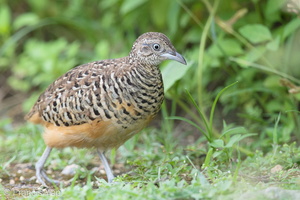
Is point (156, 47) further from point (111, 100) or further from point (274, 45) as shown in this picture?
point (274, 45)

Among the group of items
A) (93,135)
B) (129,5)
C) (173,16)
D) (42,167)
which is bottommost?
(42,167)

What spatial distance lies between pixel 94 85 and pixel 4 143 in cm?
194

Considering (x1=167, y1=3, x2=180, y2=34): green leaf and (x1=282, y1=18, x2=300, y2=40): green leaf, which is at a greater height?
(x1=167, y1=3, x2=180, y2=34): green leaf

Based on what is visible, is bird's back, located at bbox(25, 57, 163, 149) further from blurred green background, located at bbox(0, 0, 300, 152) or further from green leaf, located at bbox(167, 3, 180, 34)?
green leaf, located at bbox(167, 3, 180, 34)

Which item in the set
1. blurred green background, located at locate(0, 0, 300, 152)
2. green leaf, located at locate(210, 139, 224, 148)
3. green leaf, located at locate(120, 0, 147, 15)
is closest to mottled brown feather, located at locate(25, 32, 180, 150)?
blurred green background, located at locate(0, 0, 300, 152)

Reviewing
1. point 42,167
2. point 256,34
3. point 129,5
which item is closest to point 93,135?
point 42,167

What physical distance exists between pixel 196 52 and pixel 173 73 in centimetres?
130

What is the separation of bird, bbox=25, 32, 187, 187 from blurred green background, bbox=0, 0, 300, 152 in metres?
0.40

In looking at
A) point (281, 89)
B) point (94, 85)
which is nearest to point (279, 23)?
point (281, 89)

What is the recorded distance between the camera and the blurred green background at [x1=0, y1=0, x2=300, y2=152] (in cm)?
590

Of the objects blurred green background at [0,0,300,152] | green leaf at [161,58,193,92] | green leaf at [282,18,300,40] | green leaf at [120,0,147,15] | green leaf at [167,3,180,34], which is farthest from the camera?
green leaf at [167,3,180,34]

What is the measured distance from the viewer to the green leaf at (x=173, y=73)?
529 centimetres

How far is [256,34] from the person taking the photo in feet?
18.8

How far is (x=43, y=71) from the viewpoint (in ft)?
26.4
